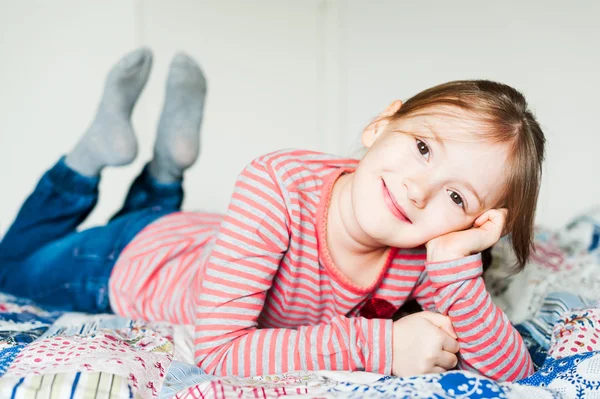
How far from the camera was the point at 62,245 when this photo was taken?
1451 millimetres

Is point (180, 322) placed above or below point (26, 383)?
below

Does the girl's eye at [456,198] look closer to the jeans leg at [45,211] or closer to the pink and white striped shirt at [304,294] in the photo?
the pink and white striped shirt at [304,294]

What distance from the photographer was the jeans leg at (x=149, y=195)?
5.32ft

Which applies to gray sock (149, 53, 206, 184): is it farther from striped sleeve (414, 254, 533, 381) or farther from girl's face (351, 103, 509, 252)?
striped sleeve (414, 254, 533, 381)

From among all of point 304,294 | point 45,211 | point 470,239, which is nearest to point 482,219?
point 470,239

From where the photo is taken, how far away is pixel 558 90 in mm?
2568

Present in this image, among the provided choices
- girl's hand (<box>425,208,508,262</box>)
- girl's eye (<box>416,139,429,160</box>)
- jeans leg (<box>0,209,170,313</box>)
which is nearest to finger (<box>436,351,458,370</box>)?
girl's hand (<box>425,208,508,262</box>)

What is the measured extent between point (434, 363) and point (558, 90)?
1.95 meters

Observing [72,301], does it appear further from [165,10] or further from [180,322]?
[165,10]

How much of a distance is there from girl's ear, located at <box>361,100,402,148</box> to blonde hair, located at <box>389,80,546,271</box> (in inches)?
1.0

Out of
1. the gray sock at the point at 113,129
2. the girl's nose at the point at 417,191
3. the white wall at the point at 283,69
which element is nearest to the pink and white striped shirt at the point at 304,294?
the girl's nose at the point at 417,191

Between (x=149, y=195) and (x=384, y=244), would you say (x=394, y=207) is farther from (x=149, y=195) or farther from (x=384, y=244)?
(x=149, y=195)

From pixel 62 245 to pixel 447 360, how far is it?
905 millimetres

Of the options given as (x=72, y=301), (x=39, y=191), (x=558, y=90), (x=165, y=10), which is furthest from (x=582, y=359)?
(x=165, y=10)
